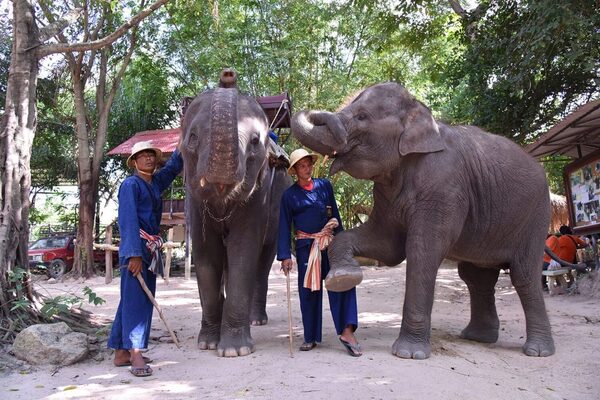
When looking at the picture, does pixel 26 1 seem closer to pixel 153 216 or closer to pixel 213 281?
pixel 153 216

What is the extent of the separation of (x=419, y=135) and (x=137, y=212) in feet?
8.58

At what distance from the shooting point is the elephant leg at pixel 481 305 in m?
6.05

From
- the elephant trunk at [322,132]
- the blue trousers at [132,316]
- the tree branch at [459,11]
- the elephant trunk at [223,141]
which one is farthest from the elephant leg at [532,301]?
the tree branch at [459,11]

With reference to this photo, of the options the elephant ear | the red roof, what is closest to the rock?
the elephant ear

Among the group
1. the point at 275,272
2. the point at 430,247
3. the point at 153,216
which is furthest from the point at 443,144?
the point at 275,272

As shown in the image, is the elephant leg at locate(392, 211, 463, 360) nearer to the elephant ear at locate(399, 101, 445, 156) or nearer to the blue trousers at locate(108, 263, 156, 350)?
the elephant ear at locate(399, 101, 445, 156)

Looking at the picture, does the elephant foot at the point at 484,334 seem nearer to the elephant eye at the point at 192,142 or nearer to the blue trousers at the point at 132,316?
the blue trousers at the point at 132,316

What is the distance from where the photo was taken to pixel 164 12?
1733cm

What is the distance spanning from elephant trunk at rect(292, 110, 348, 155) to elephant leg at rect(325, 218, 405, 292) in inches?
33.6

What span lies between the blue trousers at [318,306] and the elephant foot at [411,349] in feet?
1.39

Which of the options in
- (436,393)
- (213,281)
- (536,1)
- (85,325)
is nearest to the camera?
(436,393)

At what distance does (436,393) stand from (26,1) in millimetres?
5854

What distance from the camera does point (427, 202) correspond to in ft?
16.5

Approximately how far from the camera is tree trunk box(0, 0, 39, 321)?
224 inches
